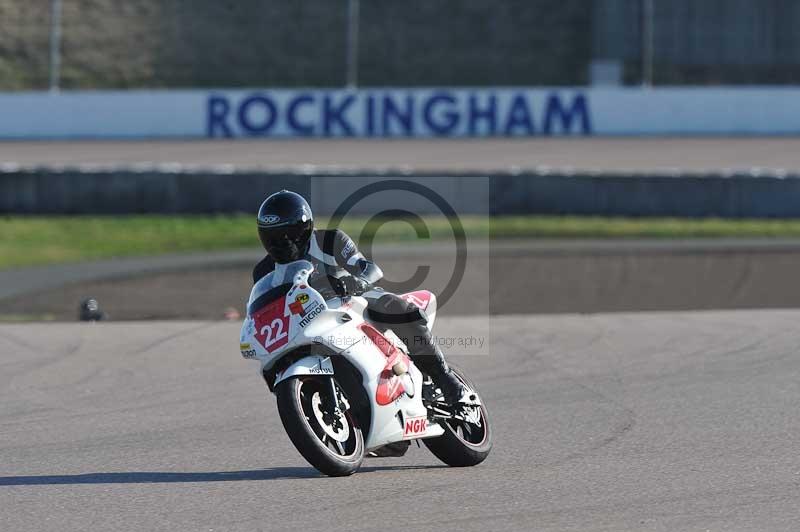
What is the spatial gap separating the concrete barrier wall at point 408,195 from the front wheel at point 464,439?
53.6 feet

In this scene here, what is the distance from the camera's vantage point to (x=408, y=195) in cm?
2309

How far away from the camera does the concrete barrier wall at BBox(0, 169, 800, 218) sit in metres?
23.0

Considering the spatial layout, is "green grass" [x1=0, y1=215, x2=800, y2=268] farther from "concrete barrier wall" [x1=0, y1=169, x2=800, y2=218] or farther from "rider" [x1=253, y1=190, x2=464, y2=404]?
"rider" [x1=253, y1=190, x2=464, y2=404]

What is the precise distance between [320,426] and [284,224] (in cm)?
93

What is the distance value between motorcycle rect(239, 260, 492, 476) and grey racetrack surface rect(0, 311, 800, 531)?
0.65 ft

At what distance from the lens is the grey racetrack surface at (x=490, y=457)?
5492mm

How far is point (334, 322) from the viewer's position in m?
6.11

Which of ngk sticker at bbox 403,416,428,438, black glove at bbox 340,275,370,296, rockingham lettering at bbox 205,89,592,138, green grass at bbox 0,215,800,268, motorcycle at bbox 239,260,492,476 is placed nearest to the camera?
motorcycle at bbox 239,260,492,476

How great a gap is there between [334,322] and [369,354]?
0.24 metres

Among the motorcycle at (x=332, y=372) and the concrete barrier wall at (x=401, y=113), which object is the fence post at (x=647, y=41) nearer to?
the concrete barrier wall at (x=401, y=113)
